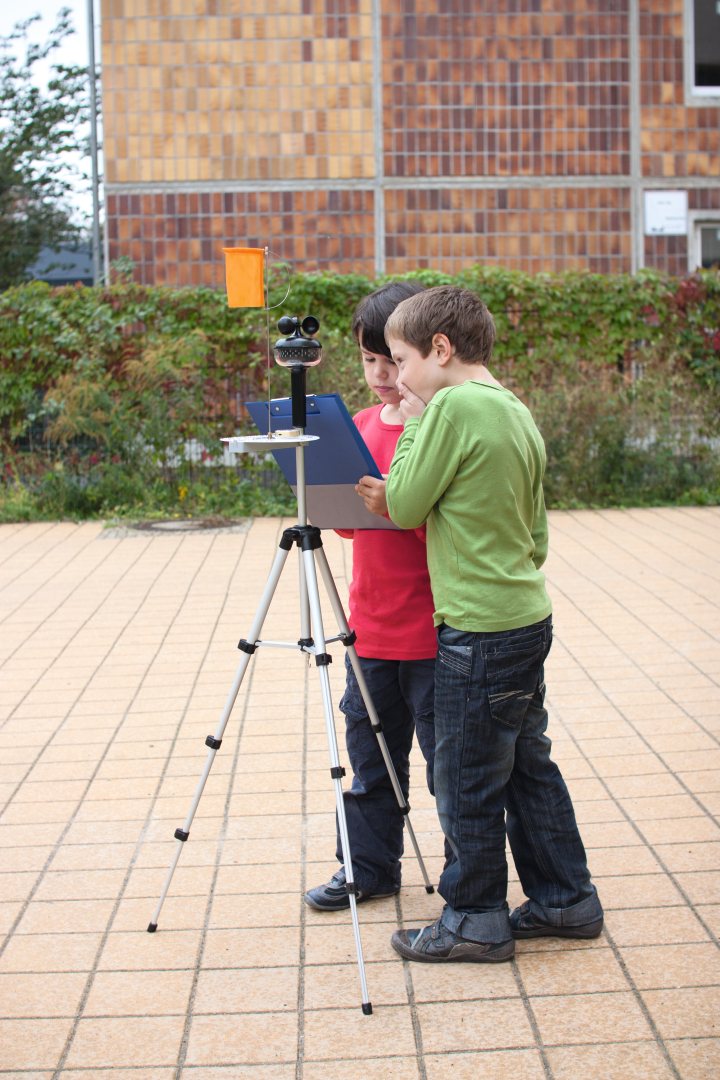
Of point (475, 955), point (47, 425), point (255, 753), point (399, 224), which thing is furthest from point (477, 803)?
point (399, 224)

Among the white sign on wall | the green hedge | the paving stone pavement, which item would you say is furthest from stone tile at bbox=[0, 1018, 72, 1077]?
the white sign on wall

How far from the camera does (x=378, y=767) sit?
2.98 m

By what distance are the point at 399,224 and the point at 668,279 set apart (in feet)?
14.3

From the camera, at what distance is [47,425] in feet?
33.1

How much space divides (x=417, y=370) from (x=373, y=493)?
1.05ft

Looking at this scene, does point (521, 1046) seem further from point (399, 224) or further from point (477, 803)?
point (399, 224)

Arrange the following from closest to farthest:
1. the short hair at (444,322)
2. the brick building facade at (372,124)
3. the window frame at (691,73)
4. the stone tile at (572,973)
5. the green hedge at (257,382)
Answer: the short hair at (444,322) < the stone tile at (572,973) < the green hedge at (257,382) < the brick building facade at (372,124) < the window frame at (691,73)

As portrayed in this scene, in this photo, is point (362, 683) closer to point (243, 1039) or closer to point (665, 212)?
point (243, 1039)

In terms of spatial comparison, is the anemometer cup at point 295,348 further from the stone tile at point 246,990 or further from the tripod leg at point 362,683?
the stone tile at point 246,990

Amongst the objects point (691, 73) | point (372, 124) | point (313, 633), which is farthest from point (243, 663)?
point (691, 73)

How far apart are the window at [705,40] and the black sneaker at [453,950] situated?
13834 millimetres

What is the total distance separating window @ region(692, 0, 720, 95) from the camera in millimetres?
13922

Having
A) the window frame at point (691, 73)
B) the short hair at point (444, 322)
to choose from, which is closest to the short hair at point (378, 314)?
Result: the short hair at point (444, 322)

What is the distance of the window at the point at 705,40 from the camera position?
1392cm
